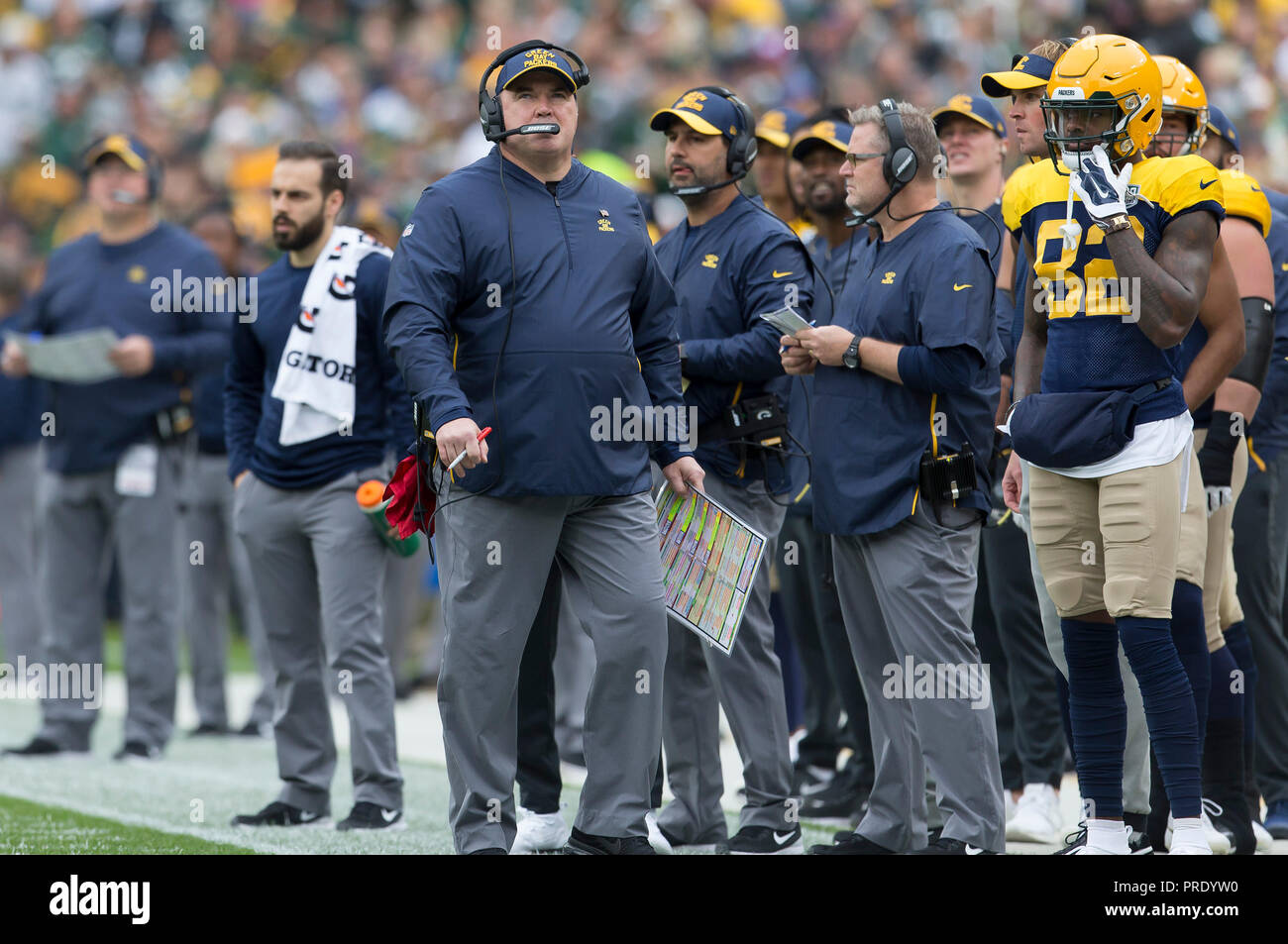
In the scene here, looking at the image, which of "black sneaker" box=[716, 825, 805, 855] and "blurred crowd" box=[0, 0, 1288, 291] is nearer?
"black sneaker" box=[716, 825, 805, 855]

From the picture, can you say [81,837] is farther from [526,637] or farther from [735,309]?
[735,309]

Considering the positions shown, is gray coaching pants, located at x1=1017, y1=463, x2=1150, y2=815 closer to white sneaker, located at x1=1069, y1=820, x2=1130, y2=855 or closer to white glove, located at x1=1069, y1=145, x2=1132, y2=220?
white sneaker, located at x1=1069, y1=820, x2=1130, y2=855

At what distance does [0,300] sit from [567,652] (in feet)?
14.4

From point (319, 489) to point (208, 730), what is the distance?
300 cm

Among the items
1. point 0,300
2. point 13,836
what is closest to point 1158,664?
point 13,836

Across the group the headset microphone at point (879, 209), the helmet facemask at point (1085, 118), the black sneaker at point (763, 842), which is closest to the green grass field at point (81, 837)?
the black sneaker at point (763, 842)

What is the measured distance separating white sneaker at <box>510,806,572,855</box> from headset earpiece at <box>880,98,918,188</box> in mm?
2244

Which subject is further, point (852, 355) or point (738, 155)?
point (738, 155)

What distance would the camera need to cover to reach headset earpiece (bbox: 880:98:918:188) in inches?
201

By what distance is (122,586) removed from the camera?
314 inches

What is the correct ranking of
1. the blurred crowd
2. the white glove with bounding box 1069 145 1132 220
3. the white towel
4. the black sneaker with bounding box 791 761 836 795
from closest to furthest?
the white glove with bounding box 1069 145 1132 220 < the white towel < the black sneaker with bounding box 791 761 836 795 < the blurred crowd

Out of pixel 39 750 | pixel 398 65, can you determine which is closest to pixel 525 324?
pixel 39 750

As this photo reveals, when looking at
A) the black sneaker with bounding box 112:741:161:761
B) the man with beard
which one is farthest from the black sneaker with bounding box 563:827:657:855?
the black sneaker with bounding box 112:741:161:761
